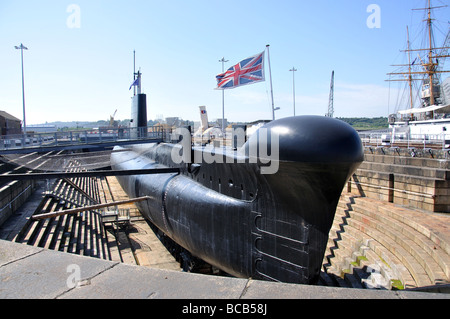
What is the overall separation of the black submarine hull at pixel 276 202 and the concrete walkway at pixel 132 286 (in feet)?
11.2

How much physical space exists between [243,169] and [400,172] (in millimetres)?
7407

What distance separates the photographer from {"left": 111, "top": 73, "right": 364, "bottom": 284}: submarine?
18.8 ft

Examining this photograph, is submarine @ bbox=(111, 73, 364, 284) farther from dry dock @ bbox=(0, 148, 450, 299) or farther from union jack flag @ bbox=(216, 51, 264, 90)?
union jack flag @ bbox=(216, 51, 264, 90)

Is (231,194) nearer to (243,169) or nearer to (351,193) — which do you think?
(243,169)

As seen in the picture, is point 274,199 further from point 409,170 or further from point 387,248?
point 409,170

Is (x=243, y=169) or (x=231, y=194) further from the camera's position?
(x=231, y=194)

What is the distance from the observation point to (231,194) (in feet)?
26.8

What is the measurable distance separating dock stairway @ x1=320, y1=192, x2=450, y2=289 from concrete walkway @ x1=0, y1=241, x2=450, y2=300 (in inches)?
187

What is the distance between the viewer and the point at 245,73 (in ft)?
52.1

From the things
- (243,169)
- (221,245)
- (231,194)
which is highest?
(243,169)

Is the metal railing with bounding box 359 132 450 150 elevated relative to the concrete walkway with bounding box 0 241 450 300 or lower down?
elevated

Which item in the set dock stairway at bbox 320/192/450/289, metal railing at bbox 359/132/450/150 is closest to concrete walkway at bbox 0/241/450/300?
dock stairway at bbox 320/192/450/289

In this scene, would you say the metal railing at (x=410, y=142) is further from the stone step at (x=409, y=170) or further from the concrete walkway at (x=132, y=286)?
the concrete walkway at (x=132, y=286)
